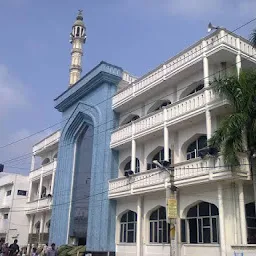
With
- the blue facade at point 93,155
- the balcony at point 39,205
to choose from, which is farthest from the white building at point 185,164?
the balcony at point 39,205

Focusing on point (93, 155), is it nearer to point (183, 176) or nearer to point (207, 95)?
point (183, 176)

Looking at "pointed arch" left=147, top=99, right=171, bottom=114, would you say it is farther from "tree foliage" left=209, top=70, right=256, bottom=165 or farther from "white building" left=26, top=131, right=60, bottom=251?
"white building" left=26, top=131, right=60, bottom=251

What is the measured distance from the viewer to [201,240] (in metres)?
16.7

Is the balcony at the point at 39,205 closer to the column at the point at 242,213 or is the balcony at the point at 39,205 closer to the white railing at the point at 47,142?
the white railing at the point at 47,142

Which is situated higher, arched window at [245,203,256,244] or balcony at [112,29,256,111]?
balcony at [112,29,256,111]

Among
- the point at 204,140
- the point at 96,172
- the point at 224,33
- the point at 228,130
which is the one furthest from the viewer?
the point at 96,172

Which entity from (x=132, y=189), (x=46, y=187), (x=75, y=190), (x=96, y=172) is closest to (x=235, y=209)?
(x=132, y=189)

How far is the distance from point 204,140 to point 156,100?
4484 mm

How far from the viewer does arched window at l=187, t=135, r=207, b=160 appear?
18.2 meters

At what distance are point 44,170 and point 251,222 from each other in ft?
67.2

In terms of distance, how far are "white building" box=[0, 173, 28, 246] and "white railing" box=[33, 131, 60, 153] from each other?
375 centimetres

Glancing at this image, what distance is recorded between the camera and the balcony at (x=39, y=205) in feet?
94.6

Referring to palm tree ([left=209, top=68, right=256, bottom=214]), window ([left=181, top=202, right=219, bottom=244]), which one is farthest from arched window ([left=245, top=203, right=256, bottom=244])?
palm tree ([left=209, top=68, right=256, bottom=214])

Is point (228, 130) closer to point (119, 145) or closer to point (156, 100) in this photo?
point (156, 100)
